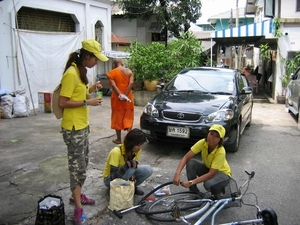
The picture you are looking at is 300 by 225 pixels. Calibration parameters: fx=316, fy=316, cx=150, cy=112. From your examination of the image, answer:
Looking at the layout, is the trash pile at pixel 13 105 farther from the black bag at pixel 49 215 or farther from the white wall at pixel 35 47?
the black bag at pixel 49 215

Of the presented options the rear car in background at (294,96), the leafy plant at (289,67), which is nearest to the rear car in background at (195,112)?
the rear car in background at (294,96)

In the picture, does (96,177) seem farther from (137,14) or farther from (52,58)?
(137,14)

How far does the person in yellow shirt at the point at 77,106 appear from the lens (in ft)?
9.56

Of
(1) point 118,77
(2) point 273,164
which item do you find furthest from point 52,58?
(2) point 273,164

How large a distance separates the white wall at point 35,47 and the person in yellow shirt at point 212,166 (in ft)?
22.6

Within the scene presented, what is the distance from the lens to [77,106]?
2961 mm

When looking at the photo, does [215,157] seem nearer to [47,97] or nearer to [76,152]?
[76,152]

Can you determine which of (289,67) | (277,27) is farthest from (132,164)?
(277,27)

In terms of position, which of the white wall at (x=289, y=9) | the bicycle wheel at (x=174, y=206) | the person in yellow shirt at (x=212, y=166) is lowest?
the bicycle wheel at (x=174, y=206)

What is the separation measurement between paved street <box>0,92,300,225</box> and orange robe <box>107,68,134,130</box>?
0.45m

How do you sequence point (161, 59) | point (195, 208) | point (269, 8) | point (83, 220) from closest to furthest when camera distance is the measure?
point (83, 220) < point (195, 208) < point (161, 59) < point (269, 8)

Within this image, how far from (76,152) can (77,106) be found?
449 mm

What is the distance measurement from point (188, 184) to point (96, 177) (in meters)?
1.61

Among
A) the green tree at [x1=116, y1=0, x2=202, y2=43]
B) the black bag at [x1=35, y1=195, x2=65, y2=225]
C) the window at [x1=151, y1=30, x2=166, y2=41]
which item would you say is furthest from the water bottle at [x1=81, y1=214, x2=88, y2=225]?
the window at [x1=151, y1=30, x2=166, y2=41]
